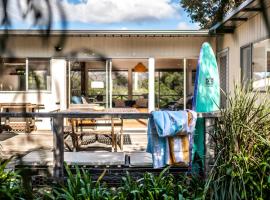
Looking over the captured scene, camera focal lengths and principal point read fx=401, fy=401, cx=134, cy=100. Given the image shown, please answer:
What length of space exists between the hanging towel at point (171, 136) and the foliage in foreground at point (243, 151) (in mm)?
549

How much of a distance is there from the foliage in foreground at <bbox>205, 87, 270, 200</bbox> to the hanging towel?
549 millimetres

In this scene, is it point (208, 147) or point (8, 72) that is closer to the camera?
point (8, 72)

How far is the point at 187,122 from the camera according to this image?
366cm

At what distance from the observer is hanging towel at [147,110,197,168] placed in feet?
11.9

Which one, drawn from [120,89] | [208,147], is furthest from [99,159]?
[120,89]

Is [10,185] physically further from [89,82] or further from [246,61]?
[89,82]

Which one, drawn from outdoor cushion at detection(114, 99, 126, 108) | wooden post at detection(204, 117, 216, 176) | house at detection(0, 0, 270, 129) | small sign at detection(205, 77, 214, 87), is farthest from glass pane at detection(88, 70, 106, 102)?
wooden post at detection(204, 117, 216, 176)

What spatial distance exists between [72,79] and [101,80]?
3.13 feet

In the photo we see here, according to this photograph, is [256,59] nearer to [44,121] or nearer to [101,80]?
[101,80]

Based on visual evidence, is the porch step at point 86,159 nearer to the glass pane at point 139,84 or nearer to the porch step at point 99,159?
the porch step at point 99,159

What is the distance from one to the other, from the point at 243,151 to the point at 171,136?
786 millimetres

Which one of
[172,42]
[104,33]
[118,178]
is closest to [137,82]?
[172,42]

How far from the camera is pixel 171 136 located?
3.67 meters

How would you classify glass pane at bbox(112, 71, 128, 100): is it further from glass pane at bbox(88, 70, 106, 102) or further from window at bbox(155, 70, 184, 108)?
window at bbox(155, 70, 184, 108)
